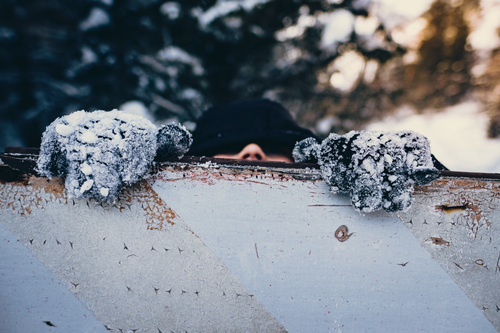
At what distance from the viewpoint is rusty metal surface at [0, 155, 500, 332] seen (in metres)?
0.71

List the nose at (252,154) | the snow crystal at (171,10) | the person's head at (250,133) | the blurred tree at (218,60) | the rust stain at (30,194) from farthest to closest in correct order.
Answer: the snow crystal at (171,10) → the blurred tree at (218,60) → the person's head at (250,133) → the nose at (252,154) → the rust stain at (30,194)

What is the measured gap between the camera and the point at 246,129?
1.52m

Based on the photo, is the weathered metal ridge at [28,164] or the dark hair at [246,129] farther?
the dark hair at [246,129]

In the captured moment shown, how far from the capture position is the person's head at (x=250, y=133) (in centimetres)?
144

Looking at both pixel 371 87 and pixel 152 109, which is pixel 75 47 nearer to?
pixel 152 109

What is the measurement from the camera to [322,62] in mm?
2654

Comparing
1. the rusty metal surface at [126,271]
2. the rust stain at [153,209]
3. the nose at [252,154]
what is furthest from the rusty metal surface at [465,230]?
the nose at [252,154]

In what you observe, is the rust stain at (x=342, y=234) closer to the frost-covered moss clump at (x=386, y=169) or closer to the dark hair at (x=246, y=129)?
the frost-covered moss clump at (x=386, y=169)

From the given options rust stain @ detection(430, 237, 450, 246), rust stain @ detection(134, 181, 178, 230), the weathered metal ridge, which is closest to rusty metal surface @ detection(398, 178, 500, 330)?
rust stain @ detection(430, 237, 450, 246)

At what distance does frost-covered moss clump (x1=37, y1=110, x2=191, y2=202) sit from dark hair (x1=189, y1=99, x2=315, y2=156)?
0.79m

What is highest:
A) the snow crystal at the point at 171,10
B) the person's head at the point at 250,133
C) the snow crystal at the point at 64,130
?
the snow crystal at the point at 171,10

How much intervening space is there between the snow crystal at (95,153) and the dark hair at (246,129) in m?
0.80

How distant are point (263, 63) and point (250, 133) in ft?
4.62

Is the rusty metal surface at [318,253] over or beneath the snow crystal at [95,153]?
beneath
